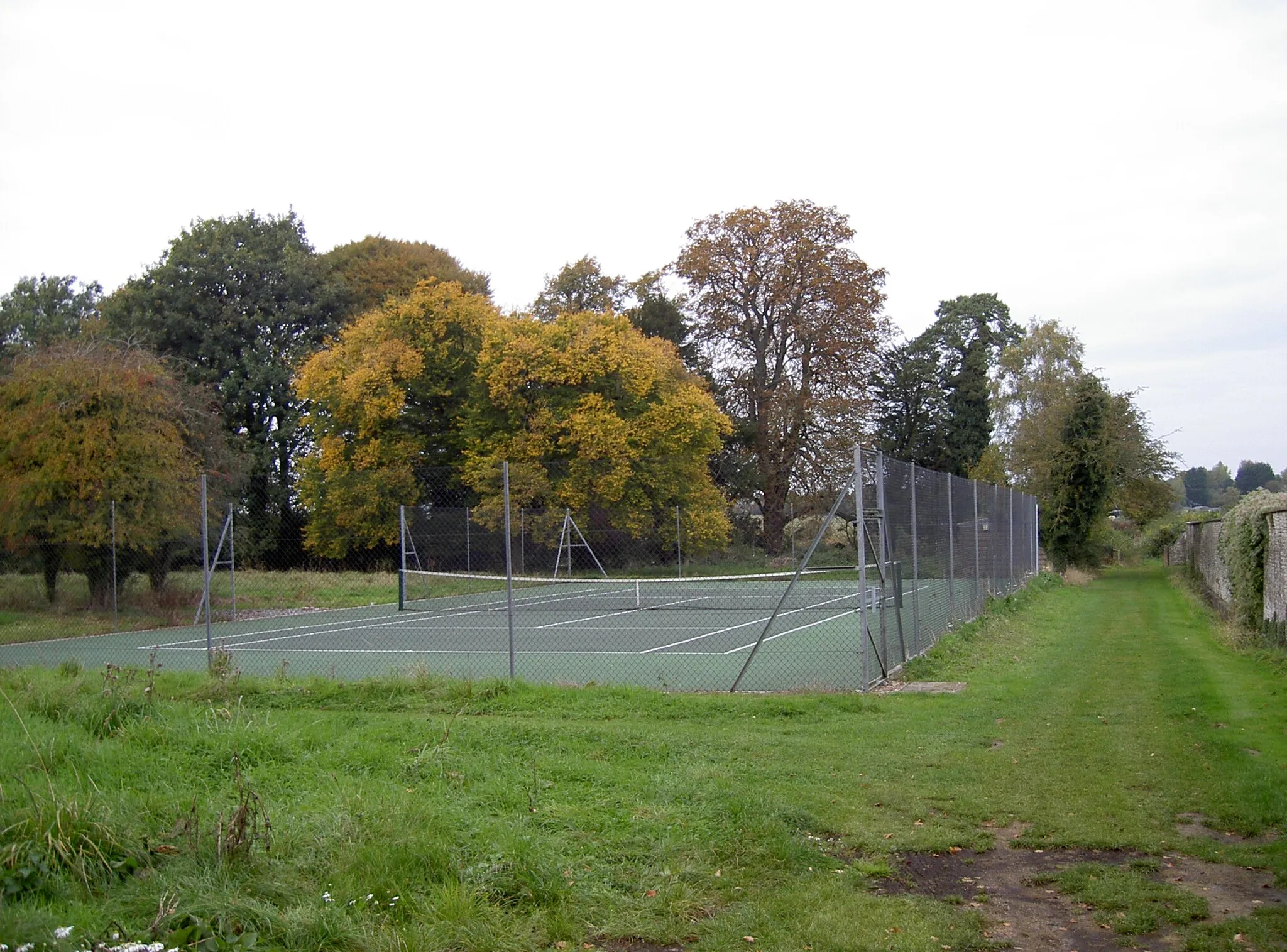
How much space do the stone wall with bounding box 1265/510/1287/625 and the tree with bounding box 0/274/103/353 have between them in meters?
38.2

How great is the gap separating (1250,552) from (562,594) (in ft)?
39.8

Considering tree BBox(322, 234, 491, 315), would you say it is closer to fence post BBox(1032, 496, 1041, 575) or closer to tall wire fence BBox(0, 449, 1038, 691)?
tall wire fence BBox(0, 449, 1038, 691)

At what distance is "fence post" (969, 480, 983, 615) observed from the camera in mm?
17766

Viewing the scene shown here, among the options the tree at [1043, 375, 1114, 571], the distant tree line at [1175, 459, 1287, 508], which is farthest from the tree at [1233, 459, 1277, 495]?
the tree at [1043, 375, 1114, 571]

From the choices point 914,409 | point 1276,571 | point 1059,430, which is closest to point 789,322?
point 1059,430

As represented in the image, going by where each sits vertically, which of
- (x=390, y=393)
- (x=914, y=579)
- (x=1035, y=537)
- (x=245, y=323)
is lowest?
(x=914, y=579)

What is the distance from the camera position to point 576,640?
17.5m

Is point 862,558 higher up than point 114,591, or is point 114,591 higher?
point 862,558

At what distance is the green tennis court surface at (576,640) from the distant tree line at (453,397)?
6.33 feet

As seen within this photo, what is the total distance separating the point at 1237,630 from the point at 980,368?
143 ft

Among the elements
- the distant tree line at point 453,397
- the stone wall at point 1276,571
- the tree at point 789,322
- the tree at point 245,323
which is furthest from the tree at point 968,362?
the stone wall at point 1276,571

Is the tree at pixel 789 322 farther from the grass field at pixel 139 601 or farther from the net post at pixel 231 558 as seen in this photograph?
the net post at pixel 231 558

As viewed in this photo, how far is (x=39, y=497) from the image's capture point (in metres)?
19.8

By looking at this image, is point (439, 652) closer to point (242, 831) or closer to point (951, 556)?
point (951, 556)
